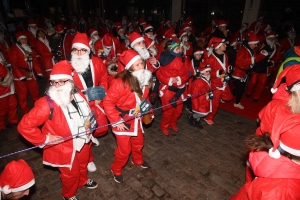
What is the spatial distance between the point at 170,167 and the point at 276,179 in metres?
2.60

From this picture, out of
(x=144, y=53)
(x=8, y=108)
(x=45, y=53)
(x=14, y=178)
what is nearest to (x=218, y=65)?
(x=144, y=53)

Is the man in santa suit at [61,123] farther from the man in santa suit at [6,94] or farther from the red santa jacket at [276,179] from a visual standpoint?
the man in santa suit at [6,94]

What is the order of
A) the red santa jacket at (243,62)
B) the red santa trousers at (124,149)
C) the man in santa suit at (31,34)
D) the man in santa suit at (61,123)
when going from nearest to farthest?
the man in santa suit at (61,123), the red santa trousers at (124,149), the red santa jacket at (243,62), the man in santa suit at (31,34)

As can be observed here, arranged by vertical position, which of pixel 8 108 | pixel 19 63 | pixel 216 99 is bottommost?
pixel 8 108

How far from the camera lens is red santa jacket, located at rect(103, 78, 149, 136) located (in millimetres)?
3119

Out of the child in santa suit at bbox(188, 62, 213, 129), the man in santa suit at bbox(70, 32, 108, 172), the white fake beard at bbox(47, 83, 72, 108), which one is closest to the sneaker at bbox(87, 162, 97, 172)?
the man in santa suit at bbox(70, 32, 108, 172)

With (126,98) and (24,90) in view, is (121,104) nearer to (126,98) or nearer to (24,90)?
(126,98)

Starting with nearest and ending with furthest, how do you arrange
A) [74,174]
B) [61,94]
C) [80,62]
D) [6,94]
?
[61,94]
[74,174]
[80,62]
[6,94]

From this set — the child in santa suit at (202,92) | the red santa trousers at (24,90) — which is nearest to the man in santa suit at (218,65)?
the child in santa suit at (202,92)

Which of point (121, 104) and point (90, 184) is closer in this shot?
point (121, 104)

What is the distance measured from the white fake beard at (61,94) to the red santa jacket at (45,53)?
5487mm

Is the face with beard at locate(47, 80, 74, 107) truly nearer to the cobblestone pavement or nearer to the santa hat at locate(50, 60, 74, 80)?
the santa hat at locate(50, 60, 74, 80)

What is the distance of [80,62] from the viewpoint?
3865mm

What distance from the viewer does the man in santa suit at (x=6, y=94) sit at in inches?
184
